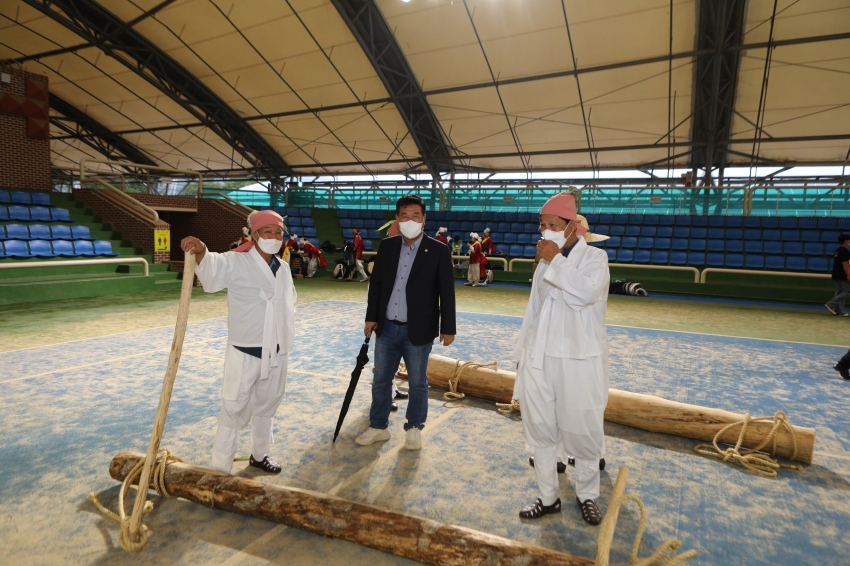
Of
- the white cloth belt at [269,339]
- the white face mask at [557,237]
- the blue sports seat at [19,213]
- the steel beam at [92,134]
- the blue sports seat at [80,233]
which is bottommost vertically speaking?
the white cloth belt at [269,339]

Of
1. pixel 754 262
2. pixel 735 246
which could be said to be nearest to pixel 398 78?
pixel 735 246

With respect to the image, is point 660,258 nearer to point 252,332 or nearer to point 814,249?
point 814,249

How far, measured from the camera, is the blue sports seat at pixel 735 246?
16250mm

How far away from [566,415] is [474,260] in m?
13.4

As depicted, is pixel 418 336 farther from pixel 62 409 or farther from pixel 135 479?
pixel 62 409

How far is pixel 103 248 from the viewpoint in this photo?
538 inches

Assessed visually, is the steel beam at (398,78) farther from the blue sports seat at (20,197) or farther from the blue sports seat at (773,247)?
the blue sports seat at (773,247)

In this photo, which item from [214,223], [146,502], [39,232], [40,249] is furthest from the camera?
[214,223]

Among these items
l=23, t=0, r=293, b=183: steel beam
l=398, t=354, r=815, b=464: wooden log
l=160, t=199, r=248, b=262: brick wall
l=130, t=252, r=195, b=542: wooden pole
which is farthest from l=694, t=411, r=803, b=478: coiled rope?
l=23, t=0, r=293, b=183: steel beam

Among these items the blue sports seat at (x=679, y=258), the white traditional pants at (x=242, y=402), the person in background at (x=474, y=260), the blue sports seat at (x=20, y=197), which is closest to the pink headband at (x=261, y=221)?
the white traditional pants at (x=242, y=402)

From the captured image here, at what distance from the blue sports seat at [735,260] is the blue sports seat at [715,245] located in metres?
0.49

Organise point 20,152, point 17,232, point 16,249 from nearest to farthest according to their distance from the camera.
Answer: point 16,249 → point 17,232 → point 20,152

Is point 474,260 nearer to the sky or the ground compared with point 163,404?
nearer to the sky

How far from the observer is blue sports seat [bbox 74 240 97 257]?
1330 centimetres
